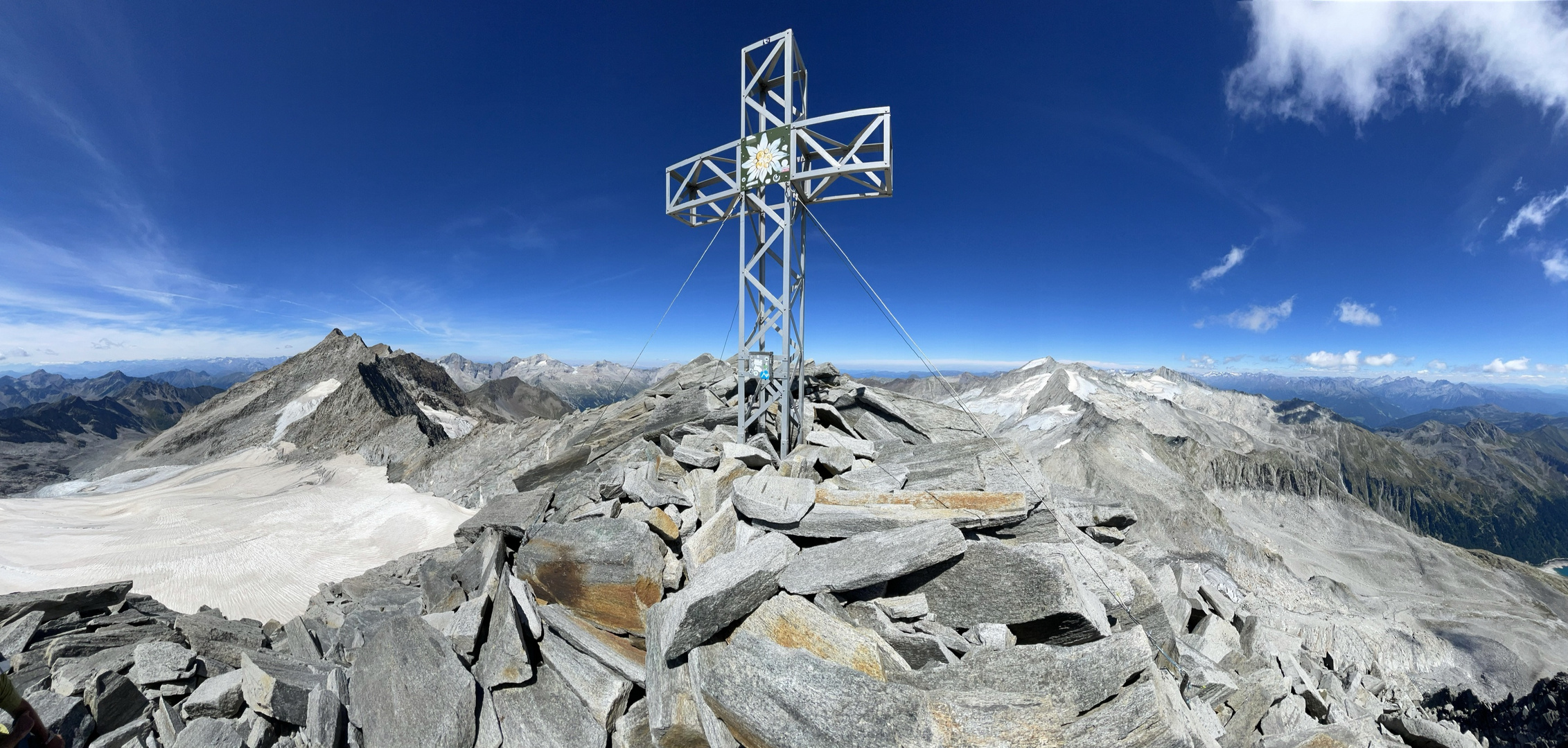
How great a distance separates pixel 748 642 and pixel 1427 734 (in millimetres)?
9751

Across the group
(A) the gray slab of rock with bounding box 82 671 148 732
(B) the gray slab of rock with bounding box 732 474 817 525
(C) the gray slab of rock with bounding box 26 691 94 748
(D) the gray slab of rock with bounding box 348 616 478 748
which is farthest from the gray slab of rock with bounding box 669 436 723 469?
(C) the gray slab of rock with bounding box 26 691 94 748

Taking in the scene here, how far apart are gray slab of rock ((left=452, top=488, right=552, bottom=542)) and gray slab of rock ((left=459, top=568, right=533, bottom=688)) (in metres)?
1.58

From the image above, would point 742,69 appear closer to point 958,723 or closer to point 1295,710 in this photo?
point 958,723

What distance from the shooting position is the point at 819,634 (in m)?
4.36

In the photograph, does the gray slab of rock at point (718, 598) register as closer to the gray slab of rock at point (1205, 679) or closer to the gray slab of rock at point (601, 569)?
the gray slab of rock at point (601, 569)

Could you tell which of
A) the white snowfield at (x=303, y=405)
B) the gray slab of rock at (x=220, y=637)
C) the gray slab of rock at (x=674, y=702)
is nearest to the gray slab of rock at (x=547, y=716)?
the gray slab of rock at (x=674, y=702)

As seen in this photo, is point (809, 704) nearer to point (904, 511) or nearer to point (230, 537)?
point (904, 511)

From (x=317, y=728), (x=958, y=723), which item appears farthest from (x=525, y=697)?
(x=958, y=723)

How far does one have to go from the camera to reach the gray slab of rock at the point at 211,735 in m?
5.09

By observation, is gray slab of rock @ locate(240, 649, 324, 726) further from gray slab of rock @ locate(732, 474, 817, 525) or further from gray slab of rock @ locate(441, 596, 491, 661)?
gray slab of rock @ locate(732, 474, 817, 525)

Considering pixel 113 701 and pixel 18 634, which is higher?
pixel 18 634

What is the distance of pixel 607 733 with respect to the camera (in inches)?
185

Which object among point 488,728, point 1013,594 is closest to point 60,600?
point 488,728

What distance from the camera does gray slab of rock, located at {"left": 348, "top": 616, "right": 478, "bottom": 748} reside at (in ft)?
16.3
